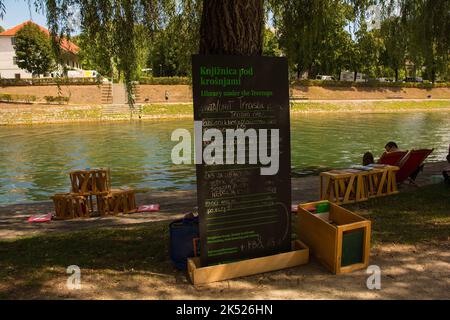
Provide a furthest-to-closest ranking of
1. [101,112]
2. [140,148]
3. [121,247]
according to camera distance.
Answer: [101,112], [140,148], [121,247]

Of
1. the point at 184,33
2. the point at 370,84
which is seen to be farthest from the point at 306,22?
the point at 370,84

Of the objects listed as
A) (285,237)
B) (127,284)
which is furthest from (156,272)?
(285,237)

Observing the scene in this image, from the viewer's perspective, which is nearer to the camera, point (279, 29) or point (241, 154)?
point (241, 154)

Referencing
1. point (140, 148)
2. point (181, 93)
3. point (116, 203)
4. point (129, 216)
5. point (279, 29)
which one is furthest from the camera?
point (181, 93)

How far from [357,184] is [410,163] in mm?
1982

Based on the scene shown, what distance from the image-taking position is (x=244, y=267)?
4395 millimetres

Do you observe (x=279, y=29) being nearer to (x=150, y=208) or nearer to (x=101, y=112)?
(x=150, y=208)

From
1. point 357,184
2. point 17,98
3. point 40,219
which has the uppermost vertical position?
point 17,98

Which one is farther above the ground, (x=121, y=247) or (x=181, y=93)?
(x=181, y=93)

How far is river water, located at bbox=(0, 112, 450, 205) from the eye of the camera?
48.8 feet

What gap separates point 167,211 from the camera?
928 centimetres

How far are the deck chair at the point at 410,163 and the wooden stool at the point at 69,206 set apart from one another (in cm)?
739

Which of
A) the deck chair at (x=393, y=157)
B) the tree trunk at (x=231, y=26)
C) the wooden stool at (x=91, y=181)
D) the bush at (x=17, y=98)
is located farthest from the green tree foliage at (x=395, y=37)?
the bush at (x=17, y=98)
